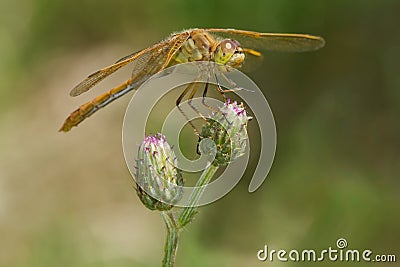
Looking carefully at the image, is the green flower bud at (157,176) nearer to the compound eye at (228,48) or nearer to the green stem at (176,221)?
the green stem at (176,221)

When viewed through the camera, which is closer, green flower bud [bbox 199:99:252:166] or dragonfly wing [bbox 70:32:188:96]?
green flower bud [bbox 199:99:252:166]

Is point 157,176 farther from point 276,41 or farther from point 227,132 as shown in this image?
point 276,41

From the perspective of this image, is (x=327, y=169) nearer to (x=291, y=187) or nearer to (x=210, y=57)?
(x=291, y=187)

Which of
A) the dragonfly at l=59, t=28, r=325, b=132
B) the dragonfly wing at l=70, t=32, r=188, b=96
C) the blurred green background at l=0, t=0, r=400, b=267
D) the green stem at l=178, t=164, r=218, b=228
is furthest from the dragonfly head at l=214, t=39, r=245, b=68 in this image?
the blurred green background at l=0, t=0, r=400, b=267

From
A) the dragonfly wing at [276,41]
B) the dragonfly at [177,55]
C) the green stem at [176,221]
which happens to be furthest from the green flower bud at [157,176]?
the dragonfly wing at [276,41]

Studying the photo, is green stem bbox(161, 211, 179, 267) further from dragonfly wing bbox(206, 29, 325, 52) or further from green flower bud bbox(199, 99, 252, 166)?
→ dragonfly wing bbox(206, 29, 325, 52)
